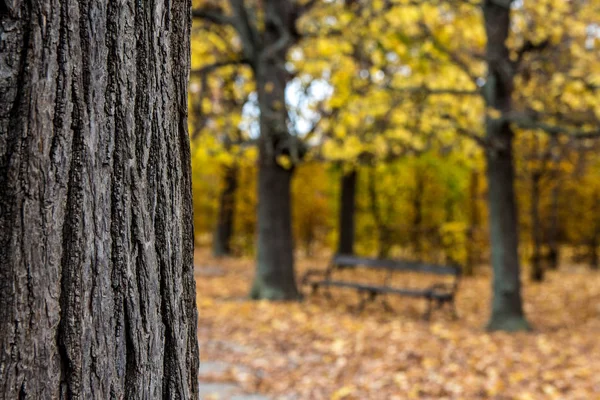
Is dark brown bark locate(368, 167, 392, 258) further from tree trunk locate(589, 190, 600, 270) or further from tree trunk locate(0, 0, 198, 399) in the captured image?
tree trunk locate(0, 0, 198, 399)

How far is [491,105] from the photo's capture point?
8766mm

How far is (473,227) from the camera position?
16828mm

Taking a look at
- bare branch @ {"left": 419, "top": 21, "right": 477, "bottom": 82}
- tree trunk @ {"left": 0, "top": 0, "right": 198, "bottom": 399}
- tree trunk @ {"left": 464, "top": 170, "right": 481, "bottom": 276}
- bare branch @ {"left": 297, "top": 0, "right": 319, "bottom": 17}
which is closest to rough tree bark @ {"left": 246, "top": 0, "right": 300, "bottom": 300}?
bare branch @ {"left": 297, "top": 0, "right": 319, "bottom": 17}

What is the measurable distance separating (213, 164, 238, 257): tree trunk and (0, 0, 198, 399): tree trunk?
17489mm

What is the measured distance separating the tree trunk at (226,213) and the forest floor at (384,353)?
8414mm

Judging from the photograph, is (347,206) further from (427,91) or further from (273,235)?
(427,91)

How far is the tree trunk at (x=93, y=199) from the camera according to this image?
1.37 meters

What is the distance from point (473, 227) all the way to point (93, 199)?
16194 millimetres

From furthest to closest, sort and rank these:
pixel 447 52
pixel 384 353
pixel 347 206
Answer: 1. pixel 347 206
2. pixel 447 52
3. pixel 384 353

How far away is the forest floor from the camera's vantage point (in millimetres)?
5477

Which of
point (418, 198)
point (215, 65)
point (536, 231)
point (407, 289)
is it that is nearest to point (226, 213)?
point (418, 198)

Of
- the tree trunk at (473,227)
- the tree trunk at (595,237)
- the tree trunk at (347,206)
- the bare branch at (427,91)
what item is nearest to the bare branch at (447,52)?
the bare branch at (427,91)

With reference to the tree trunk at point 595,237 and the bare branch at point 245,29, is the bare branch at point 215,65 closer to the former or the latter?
the bare branch at point 245,29

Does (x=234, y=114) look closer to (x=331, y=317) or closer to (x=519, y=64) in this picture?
(x=331, y=317)
